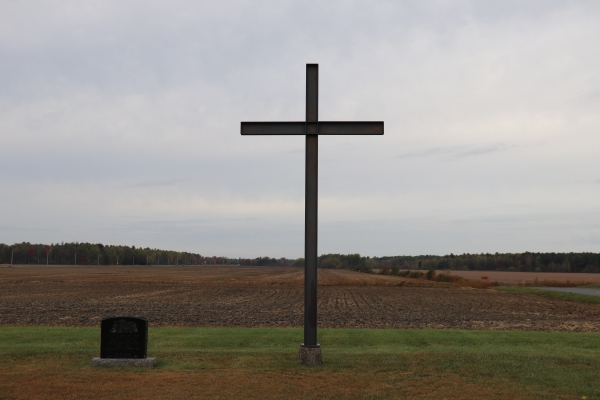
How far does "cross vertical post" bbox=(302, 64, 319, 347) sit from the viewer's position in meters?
11.3

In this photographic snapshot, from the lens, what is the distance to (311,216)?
11.3 metres

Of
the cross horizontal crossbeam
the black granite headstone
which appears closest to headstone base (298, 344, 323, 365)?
the black granite headstone

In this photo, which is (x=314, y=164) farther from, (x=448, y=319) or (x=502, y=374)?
(x=448, y=319)

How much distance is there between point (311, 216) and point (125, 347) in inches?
190

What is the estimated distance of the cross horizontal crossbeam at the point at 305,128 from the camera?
11.5 meters

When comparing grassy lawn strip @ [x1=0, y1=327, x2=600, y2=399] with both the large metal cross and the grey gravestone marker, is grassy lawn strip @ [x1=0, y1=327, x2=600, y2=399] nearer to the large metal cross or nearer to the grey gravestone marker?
the grey gravestone marker

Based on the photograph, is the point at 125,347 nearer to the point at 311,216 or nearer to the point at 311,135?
the point at 311,216

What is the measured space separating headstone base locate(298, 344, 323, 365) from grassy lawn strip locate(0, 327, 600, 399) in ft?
0.67

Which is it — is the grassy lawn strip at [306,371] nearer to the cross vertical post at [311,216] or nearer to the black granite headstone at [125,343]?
the black granite headstone at [125,343]

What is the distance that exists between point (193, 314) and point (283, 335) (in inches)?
497

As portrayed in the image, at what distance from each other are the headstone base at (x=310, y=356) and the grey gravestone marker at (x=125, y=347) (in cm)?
309

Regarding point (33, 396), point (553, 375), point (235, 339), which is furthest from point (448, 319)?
point (33, 396)

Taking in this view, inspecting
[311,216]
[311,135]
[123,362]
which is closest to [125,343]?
[123,362]

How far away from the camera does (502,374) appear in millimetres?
10625
